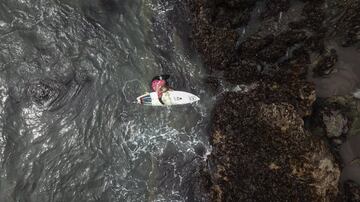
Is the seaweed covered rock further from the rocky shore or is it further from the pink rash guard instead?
the pink rash guard

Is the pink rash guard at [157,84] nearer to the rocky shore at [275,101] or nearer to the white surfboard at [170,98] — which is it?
→ the white surfboard at [170,98]

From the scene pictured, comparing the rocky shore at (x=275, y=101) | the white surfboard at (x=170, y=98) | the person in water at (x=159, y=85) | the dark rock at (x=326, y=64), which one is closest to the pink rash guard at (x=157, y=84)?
the person in water at (x=159, y=85)

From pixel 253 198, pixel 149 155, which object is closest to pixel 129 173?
pixel 149 155

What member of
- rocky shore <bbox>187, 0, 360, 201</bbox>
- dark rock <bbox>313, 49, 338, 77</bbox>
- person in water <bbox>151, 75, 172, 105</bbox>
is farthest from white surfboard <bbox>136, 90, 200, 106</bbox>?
dark rock <bbox>313, 49, 338, 77</bbox>

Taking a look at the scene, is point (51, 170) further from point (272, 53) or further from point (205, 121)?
point (272, 53)

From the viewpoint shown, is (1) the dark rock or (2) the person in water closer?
(1) the dark rock

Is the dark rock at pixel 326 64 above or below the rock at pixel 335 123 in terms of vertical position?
above
